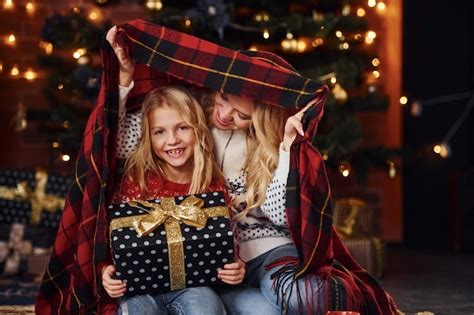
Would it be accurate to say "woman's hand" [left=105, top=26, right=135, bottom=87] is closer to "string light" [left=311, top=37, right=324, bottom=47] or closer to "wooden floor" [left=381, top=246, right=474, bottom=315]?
"wooden floor" [left=381, top=246, right=474, bottom=315]

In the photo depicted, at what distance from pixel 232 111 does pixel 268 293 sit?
470 millimetres

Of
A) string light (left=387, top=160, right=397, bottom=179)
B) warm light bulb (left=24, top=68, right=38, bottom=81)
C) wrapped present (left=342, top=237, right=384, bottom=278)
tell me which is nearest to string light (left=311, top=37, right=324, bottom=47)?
string light (left=387, top=160, right=397, bottom=179)

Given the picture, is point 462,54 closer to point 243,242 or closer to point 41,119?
point 41,119

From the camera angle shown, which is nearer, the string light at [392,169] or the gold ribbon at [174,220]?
the gold ribbon at [174,220]

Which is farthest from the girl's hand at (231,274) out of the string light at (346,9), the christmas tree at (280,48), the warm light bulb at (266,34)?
the string light at (346,9)

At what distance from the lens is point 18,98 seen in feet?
14.3

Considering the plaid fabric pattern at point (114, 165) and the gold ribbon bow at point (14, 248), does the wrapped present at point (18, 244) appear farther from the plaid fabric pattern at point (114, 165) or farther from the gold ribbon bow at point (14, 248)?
the plaid fabric pattern at point (114, 165)

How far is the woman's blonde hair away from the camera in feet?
7.83

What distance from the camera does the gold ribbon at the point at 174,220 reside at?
7.10 ft

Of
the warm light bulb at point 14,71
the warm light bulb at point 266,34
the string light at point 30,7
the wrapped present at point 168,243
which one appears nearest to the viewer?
the wrapped present at point 168,243

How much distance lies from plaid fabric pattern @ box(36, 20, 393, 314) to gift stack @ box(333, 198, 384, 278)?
1224 millimetres

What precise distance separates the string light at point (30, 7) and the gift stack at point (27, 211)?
819 mm

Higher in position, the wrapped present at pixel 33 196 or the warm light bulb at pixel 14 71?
the warm light bulb at pixel 14 71

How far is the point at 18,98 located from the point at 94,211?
7.18 ft
